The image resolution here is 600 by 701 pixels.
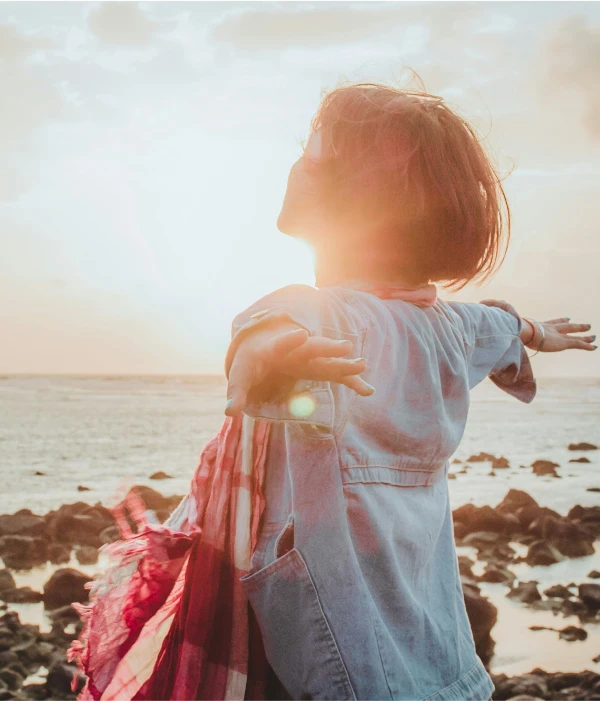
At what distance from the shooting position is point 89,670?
1.55 metres

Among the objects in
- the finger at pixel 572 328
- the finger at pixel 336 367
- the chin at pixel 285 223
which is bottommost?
the finger at pixel 336 367

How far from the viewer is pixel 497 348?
6.47ft

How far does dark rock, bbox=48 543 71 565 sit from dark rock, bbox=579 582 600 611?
437cm

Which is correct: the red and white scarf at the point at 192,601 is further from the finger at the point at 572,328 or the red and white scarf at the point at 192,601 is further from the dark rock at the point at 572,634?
the dark rock at the point at 572,634

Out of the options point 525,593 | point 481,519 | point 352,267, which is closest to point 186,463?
point 481,519

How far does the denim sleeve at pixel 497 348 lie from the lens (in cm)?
191

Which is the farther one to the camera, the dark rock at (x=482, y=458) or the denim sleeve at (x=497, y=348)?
the dark rock at (x=482, y=458)

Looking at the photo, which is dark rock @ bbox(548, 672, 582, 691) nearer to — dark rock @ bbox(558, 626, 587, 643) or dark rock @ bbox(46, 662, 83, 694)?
dark rock @ bbox(558, 626, 587, 643)

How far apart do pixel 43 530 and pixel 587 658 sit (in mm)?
5140

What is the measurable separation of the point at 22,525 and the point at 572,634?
520 centimetres

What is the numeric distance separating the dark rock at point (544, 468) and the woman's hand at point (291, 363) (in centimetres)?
1286

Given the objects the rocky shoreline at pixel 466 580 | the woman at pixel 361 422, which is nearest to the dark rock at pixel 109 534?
the rocky shoreline at pixel 466 580

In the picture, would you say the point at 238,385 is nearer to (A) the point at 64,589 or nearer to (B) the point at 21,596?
(A) the point at 64,589

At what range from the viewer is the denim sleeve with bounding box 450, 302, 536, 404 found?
1907 millimetres
